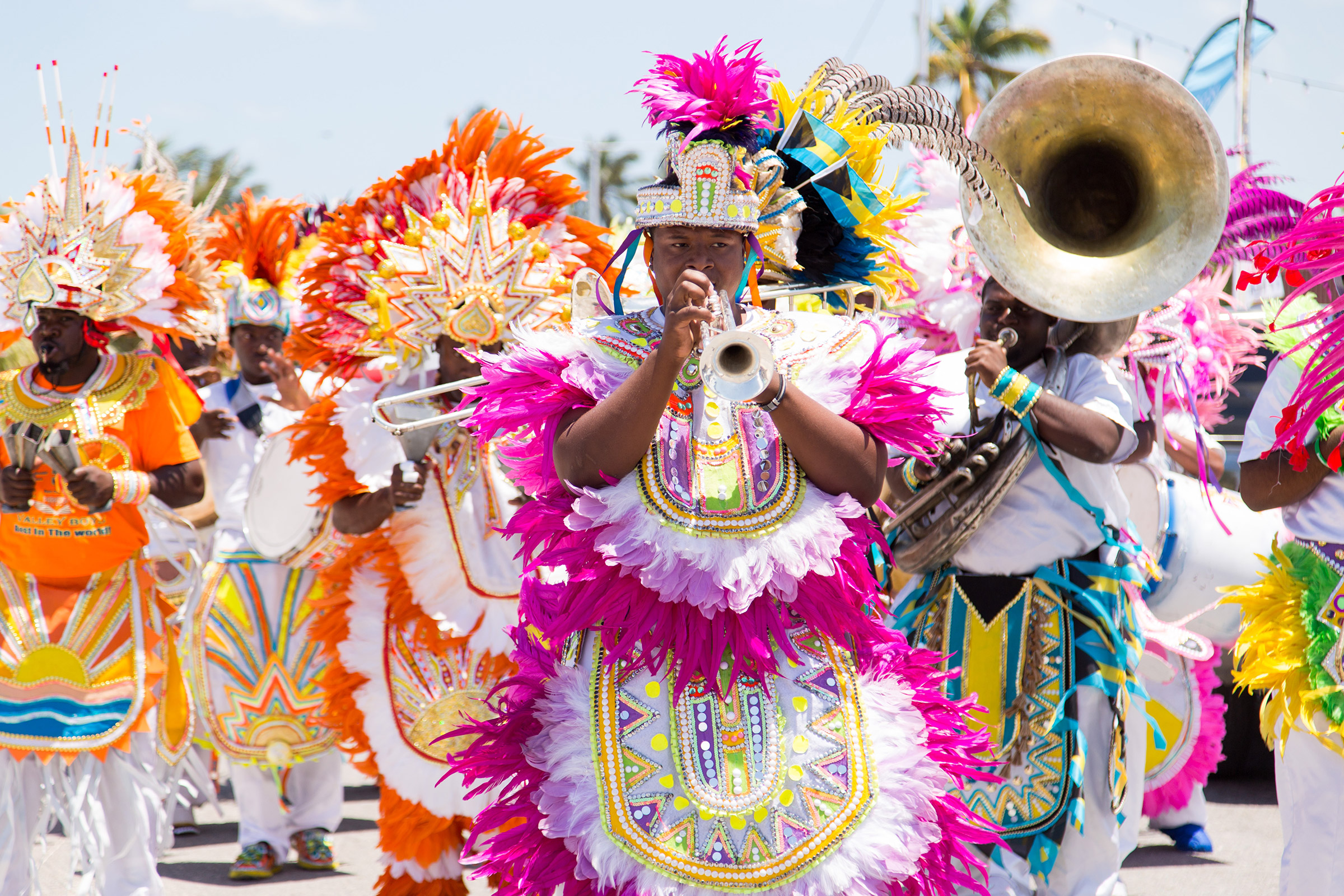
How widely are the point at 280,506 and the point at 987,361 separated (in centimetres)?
335

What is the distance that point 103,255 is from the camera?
516 centimetres

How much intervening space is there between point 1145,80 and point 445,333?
2.52m

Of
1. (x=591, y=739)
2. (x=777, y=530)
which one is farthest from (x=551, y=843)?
(x=777, y=530)

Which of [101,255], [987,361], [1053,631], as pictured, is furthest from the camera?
[101,255]

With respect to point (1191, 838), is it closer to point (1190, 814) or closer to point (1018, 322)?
point (1190, 814)

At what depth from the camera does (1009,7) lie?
38781 millimetres

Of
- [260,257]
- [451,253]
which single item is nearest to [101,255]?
[451,253]

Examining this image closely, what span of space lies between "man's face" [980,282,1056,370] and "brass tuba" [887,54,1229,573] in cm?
5

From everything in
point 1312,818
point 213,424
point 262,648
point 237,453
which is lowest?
point 262,648

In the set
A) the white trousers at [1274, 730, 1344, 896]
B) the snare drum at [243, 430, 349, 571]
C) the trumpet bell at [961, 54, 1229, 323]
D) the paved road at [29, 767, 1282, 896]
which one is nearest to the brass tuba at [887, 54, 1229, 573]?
the trumpet bell at [961, 54, 1229, 323]

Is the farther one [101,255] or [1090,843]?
[101,255]

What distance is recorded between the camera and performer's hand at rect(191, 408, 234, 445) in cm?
690

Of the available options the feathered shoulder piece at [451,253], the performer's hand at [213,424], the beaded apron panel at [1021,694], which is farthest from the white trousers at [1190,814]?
the performer's hand at [213,424]

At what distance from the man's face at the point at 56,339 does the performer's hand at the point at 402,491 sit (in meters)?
1.23
